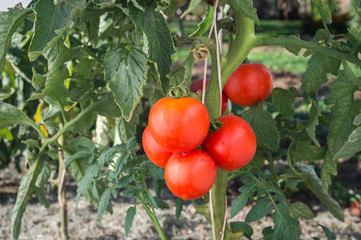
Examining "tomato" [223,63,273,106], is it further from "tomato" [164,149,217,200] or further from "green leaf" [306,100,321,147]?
"tomato" [164,149,217,200]

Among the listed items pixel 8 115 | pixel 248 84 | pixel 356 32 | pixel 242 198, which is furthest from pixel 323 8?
pixel 8 115

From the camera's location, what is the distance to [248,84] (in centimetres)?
85

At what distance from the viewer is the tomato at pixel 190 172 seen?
652 millimetres

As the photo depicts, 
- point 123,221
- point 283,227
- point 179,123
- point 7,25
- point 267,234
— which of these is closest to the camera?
point 179,123

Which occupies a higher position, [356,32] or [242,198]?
[356,32]

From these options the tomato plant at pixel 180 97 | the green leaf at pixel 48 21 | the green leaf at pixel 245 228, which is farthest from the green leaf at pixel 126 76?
the green leaf at pixel 245 228

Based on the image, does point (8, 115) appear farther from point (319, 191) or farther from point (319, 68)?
point (319, 191)

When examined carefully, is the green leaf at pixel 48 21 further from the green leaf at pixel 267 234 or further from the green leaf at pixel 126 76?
the green leaf at pixel 267 234

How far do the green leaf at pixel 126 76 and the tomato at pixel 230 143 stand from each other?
0.15 metres

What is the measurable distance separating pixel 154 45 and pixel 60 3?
0.62ft

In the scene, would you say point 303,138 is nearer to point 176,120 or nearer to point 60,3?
point 176,120

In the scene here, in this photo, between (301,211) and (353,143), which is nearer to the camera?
(353,143)

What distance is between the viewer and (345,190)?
2184 mm

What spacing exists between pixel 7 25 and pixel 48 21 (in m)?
0.11
